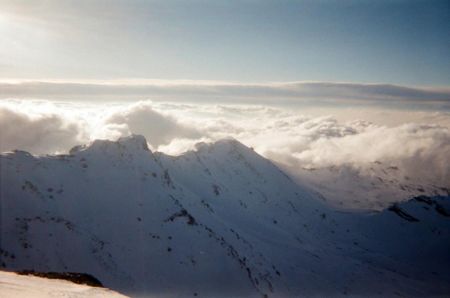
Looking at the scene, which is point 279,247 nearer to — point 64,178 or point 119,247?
point 119,247

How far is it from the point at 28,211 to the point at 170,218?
47853 millimetres

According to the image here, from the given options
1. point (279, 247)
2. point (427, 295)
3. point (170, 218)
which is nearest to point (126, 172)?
point (170, 218)

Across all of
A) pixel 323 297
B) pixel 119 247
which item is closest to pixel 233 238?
pixel 323 297

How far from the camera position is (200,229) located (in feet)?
498

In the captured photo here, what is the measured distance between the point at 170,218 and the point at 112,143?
4147 centimetres

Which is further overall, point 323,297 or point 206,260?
point 323,297

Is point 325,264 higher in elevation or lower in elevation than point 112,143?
lower

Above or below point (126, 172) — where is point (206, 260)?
below

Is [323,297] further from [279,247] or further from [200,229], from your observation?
[200,229]

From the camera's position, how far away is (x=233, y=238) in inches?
6393

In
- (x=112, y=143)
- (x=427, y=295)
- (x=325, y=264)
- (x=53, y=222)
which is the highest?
(x=112, y=143)

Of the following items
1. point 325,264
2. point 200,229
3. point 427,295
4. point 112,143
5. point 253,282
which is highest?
point 112,143

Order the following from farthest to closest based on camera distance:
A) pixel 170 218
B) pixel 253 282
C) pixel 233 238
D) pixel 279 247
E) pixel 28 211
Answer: pixel 279 247 < pixel 233 238 < pixel 170 218 < pixel 253 282 < pixel 28 211

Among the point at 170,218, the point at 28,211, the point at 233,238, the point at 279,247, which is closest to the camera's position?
the point at 28,211
